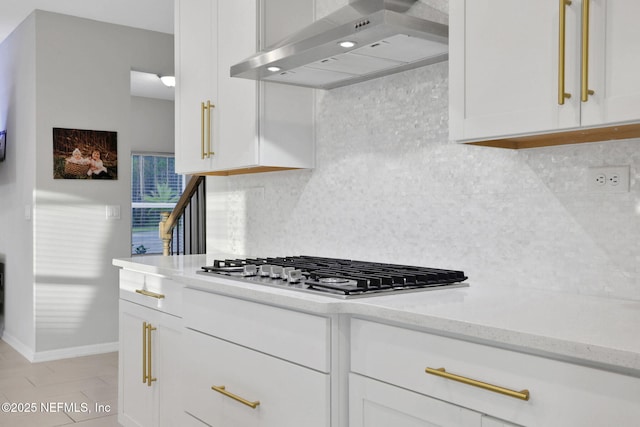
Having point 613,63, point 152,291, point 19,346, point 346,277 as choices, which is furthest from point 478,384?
Result: point 19,346

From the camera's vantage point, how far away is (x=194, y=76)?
3121mm

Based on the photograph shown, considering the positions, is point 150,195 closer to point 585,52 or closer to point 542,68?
point 542,68

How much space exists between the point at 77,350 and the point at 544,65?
4440mm

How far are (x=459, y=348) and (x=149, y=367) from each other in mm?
1816

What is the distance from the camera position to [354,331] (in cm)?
166

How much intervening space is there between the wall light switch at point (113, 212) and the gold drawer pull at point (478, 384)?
4119 mm

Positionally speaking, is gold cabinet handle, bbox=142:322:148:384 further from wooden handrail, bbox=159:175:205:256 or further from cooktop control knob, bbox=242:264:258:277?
wooden handrail, bbox=159:175:205:256

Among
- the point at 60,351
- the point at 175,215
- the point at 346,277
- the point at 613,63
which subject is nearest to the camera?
the point at 613,63

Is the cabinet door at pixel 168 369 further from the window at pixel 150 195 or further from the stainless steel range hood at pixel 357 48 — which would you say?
the window at pixel 150 195

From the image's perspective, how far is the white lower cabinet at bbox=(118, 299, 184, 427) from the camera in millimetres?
2547

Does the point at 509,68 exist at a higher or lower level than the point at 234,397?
higher

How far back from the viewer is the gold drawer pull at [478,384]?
1228 mm

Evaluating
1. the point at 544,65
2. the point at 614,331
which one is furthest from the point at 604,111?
the point at 614,331

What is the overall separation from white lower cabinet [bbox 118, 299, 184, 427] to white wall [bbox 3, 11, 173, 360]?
1984 millimetres
